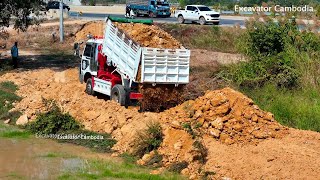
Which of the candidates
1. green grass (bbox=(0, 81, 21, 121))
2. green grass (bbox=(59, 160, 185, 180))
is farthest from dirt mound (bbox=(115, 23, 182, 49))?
green grass (bbox=(59, 160, 185, 180))

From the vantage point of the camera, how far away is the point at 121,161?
16.0 meters

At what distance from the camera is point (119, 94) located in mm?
20391

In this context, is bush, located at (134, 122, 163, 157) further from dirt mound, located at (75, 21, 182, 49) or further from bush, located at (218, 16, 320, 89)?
bush, located at (218, 16, 320, 89)

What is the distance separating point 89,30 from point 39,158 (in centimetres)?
2750

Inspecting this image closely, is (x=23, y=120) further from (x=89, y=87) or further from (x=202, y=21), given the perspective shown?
(x=202, y=21)

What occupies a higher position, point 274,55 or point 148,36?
point 148,36

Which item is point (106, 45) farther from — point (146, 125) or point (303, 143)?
point (303, 143)

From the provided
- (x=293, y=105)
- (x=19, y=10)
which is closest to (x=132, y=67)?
(x=293, y=105)

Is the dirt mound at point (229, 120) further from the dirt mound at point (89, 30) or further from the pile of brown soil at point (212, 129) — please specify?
the dirt mound at point (89, 30)

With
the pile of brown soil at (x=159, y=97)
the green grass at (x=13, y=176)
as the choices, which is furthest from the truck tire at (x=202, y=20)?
the green grass at (x=13, y=176)

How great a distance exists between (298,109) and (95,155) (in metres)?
6.91

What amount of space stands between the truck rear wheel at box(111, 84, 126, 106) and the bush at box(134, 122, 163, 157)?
12.7 ft

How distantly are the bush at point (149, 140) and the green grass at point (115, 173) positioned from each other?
83cm

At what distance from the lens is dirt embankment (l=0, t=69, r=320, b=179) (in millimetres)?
14414
